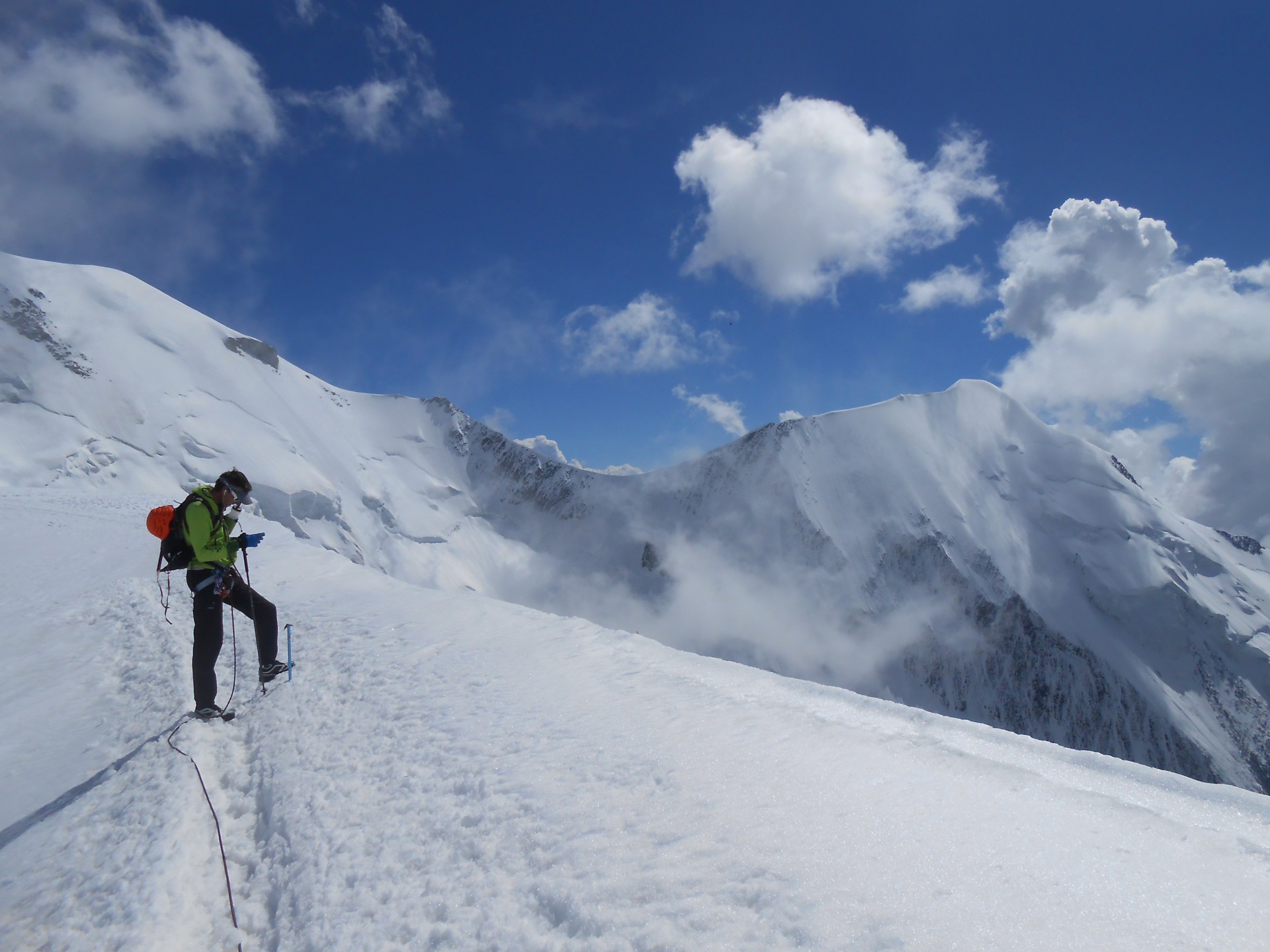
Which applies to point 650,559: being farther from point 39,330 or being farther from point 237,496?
point 237,496

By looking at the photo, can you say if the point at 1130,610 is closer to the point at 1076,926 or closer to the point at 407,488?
the point at 407,488

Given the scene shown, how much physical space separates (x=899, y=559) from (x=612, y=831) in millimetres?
156841

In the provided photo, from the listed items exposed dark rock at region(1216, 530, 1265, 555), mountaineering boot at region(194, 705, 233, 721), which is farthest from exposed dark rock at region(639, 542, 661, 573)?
exposed dark rock at region(1216, 530, 1265, 555)

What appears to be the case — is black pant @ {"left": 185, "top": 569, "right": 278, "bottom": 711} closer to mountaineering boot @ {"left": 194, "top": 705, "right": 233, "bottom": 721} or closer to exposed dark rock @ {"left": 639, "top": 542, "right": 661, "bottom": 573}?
mountaineering boot @ {"left": 194, "top": 705, "right": 233, "bottom": 721}

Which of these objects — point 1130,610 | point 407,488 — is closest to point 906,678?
point 1130,610

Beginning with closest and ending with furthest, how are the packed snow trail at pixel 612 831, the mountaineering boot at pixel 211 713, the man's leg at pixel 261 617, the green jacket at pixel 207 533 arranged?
the packed snow trail at pixel 612 831 < the mountaineering boot at pixel 211 713 < the green jacket at pixel 207 533 < the man's leg at pixel 261 617

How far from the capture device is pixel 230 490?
23.2 feet

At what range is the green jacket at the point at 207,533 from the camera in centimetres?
666

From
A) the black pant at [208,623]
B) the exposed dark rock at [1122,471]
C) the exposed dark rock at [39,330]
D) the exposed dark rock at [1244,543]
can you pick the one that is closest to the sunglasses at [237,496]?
the black pant at [208,623]

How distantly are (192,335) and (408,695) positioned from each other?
107 metres

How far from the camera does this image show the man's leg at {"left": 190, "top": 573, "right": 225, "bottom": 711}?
6.41m

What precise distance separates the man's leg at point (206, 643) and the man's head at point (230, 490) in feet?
2.83

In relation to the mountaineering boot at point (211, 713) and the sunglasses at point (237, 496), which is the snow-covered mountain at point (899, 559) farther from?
the mountaineering boot at point (211, 713)

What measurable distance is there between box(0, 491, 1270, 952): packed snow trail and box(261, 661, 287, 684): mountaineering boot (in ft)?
0.66
